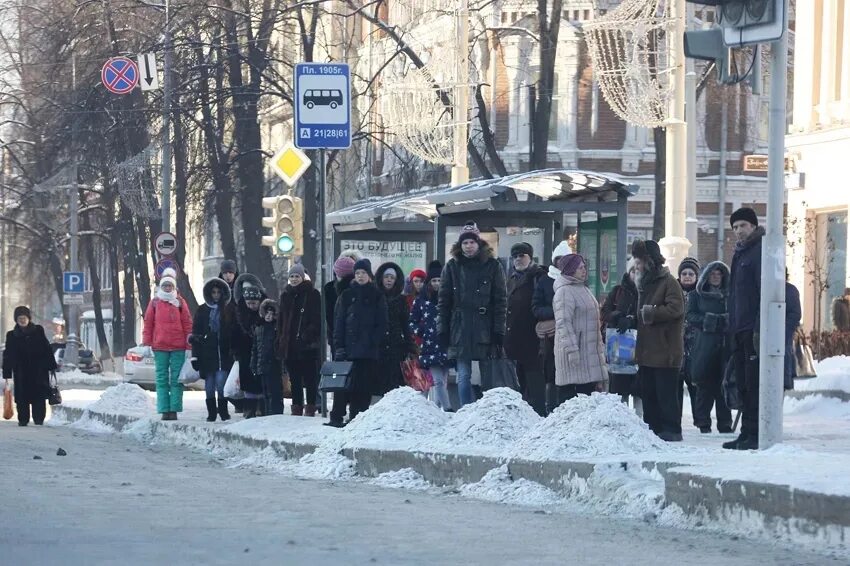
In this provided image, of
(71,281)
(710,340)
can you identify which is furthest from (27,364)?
(71,281)

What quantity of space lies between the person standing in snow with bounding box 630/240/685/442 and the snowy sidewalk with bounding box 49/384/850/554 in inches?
11.4

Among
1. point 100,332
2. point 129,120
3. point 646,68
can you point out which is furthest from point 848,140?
point 100,332

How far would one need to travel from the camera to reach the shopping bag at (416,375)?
65.7ft

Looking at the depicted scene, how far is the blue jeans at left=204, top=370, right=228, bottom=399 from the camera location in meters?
22.4

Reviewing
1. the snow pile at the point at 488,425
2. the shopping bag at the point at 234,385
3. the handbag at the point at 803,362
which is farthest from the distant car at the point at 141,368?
the snow pile at the point at 488,425

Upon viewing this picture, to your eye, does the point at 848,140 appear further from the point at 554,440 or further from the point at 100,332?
the point at 100,332

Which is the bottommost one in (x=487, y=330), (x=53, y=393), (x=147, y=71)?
(x=53, y=393)

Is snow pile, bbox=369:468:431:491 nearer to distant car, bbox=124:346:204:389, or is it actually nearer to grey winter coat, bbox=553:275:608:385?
grey winter coat, bbox=553:275:608:385

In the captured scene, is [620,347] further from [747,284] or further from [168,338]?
[168,338]

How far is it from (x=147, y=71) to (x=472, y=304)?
24629mm

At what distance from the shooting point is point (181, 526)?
11.0 meters

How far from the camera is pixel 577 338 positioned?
16.6 m

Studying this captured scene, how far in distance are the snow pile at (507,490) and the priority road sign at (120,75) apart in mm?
26261

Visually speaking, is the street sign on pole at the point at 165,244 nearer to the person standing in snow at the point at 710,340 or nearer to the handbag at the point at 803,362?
the handbag at the point at 803,362
